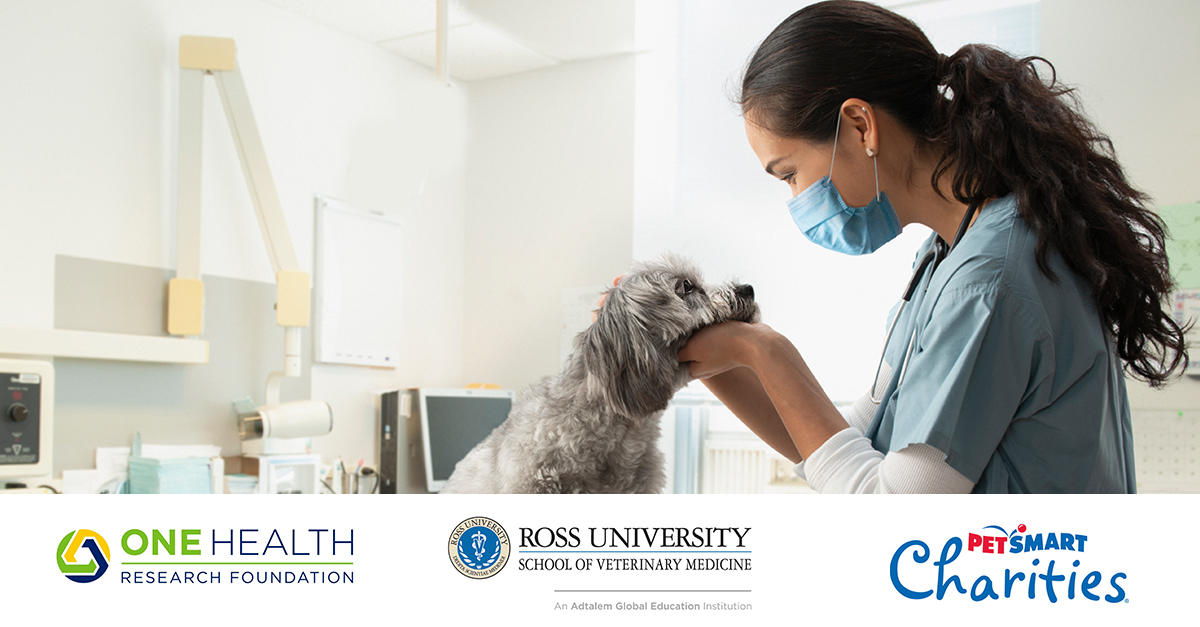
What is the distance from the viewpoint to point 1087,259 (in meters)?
0.67

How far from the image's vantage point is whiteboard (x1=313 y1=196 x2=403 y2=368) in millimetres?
2576

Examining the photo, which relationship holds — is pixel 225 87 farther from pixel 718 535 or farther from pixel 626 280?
pixel 718 535

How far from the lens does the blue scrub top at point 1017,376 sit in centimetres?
66

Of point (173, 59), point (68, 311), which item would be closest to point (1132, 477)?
point (68, 311)

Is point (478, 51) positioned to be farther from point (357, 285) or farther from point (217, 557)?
point (217, 557)

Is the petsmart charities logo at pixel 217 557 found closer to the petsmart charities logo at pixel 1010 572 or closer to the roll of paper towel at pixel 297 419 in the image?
the petsmart charities logo at pixel 1010 572

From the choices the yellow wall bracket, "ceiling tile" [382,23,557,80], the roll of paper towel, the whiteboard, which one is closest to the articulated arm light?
the yellow wall bracket

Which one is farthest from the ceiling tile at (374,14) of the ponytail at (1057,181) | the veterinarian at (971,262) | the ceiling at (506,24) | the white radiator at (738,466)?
the ponytail at (1057,181)

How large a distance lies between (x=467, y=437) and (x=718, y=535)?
1888 mm

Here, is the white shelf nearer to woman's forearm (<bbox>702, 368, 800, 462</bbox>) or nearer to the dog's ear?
the dog's ear

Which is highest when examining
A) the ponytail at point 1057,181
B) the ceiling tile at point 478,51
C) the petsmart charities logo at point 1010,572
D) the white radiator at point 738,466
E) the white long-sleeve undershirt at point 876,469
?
the ceiling tile at point 478,51

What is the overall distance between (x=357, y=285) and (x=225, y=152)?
0.57m

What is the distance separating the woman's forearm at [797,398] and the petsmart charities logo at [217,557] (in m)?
0.45

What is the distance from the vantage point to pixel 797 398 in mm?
764
